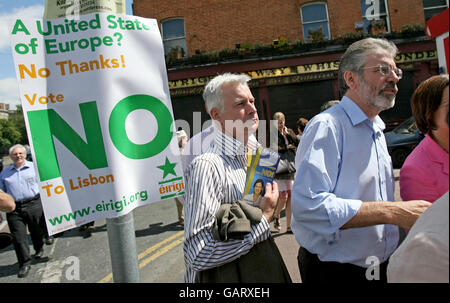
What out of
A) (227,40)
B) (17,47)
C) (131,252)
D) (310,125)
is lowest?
(131,252)

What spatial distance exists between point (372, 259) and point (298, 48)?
1242 centimetres

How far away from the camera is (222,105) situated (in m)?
1.83

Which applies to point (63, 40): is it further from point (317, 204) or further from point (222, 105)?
point (317, 204)

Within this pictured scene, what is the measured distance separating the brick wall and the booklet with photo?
12.8 metres

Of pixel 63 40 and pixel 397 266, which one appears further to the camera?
pixel 63 40

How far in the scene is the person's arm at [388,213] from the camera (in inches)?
54.1

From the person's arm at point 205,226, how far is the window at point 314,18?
13311 mm

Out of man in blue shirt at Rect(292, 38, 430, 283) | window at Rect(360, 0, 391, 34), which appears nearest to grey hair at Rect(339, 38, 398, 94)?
man in blue shirt at Rect(292, 38, 430, 283)

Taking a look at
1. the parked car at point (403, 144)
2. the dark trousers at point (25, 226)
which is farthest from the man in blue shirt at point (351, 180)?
the parked car at point (403, 144)

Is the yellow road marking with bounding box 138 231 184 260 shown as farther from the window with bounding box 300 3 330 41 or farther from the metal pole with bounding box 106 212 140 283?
the window with bounding box 300 3 330 41

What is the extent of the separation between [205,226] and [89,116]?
777mm

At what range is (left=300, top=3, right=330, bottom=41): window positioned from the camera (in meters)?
13.5
